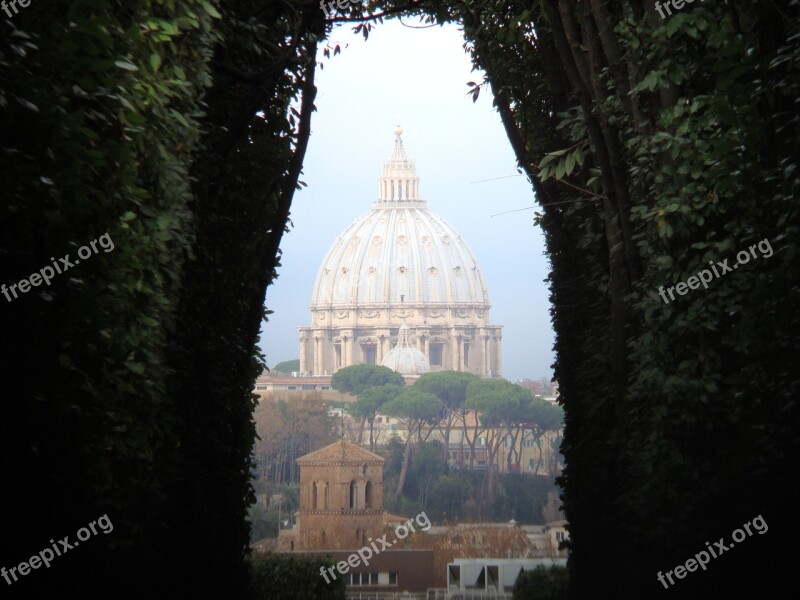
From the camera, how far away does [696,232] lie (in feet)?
32.8

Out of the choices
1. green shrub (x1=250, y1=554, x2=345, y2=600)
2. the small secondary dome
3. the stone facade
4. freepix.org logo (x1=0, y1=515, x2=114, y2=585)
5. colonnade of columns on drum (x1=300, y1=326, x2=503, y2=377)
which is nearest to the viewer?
freepix.org logo (x1=0, y1=515, x2=114, y2=585)

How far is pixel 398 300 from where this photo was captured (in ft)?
596

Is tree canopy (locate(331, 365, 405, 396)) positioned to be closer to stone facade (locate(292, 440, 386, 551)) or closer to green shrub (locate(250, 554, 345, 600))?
stone facade (locate(292, 440, 386, 551))

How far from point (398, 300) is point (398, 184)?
1834cm

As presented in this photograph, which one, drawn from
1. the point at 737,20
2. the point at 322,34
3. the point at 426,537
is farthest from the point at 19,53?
the point at 426,537

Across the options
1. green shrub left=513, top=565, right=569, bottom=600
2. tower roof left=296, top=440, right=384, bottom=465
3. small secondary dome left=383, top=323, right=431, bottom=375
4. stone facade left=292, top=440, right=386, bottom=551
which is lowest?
green shrub left=513, top=565, right=569, bottom=600

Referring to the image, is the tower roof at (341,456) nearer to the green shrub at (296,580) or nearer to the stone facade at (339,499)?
the stone facade at (339,499)

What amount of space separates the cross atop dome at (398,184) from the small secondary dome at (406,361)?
27.5 metres

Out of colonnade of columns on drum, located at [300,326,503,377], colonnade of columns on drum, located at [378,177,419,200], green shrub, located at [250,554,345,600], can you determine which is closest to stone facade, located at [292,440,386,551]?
green shrub, located at [250,554,345,600]

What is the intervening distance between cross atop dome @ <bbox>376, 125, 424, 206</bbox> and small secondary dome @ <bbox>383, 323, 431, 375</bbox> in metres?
27.5

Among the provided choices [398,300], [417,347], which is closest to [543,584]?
[417,347]

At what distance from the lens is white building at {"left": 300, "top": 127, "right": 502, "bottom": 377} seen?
181 m

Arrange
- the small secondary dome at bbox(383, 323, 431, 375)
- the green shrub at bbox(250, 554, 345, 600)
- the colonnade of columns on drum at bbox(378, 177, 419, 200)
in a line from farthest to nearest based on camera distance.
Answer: the colonnade of columns on drum at bbox(378, 177, 419, 200) < the small secondary dome at bbox(383, 323, 431, 375) < the green shrub at bbox(250, 554, 345, 600)

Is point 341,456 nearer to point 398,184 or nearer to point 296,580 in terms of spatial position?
point 296,580
